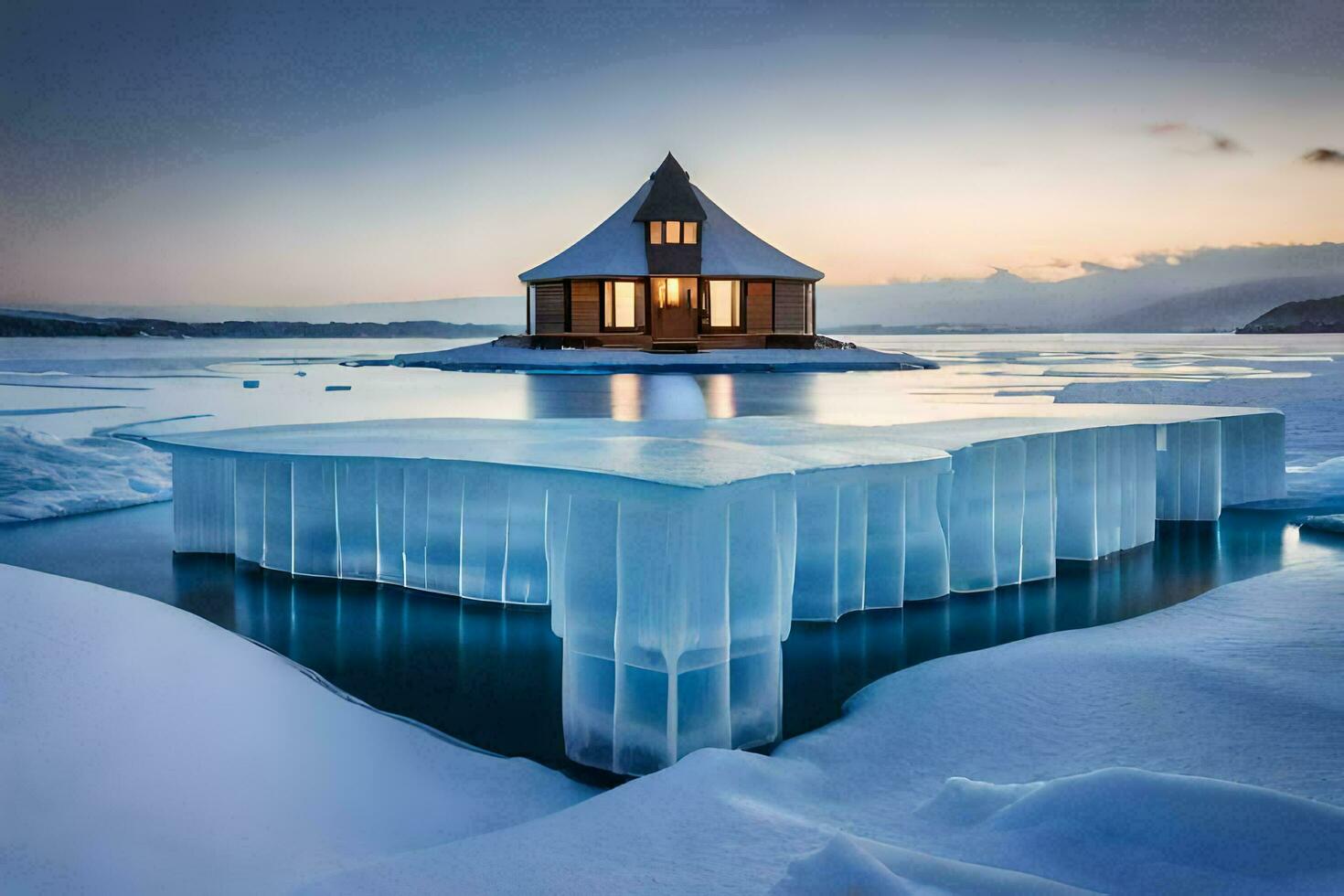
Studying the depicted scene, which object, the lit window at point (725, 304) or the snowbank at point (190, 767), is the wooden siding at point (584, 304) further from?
the snowbank at point (190, 767)

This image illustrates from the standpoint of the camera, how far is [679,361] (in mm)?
25594

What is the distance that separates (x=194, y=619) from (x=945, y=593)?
4.62 m

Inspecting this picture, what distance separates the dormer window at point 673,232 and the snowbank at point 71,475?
728 inches

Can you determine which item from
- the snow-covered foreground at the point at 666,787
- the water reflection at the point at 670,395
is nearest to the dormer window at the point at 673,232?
the water reflection at the point at 670,395

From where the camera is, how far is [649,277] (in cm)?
3036

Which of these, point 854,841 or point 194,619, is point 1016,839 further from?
point 194,619

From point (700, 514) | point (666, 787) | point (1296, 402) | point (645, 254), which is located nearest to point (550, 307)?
point (645, 254)

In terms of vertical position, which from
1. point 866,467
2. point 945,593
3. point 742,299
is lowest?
point 945,593

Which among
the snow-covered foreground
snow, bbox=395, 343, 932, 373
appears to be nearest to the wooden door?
snow, bbox=395, 343, 932, 373

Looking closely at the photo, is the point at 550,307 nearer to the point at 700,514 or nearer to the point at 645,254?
the point at 645,254

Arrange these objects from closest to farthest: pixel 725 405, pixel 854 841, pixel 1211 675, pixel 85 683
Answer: pixel 854 841 < pixel 85 683 < pixel 1211 675 < pixel 725 405

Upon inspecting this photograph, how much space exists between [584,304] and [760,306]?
199 inches

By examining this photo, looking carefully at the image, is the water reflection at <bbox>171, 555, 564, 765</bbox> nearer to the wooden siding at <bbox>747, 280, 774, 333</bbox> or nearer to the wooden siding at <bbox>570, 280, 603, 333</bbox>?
the wooden siding at <bbox>570, 280, 603, 333</bbox>

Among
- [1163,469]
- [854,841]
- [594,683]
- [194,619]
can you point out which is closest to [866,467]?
[594,683]
